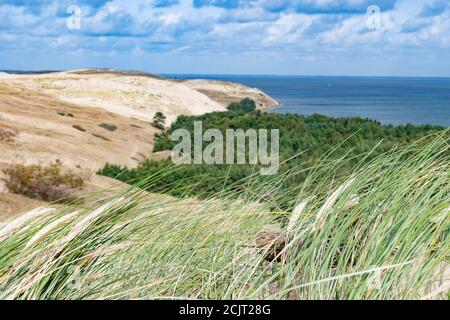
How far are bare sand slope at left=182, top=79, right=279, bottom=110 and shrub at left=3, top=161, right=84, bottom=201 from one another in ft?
287

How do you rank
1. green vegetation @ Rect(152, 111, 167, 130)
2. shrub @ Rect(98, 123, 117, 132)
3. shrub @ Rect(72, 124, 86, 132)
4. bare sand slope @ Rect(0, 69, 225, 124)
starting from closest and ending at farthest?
shrub @ Rect(72, 124, 86, 132), shrub @ Rect(98, 123, 117, 132), green vegetation @ Rect(152, 111, 167, 130), bare sand slope @ Rect(0, 69, 225, 124)

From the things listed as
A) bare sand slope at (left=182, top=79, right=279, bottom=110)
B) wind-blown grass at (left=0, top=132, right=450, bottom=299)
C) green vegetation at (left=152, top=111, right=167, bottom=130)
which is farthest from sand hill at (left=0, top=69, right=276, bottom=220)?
bare sand slope at (left=182, top=79, right=279, bottom=110)

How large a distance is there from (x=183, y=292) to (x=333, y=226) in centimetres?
78

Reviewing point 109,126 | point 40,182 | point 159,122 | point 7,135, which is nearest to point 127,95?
point 159,122

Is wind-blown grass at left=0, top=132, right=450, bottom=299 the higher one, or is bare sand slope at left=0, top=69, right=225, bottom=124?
wind-blown grass at left=0, top=132, right=450, bottom=299

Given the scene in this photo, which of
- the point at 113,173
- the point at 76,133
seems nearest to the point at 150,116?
the point at 76,133

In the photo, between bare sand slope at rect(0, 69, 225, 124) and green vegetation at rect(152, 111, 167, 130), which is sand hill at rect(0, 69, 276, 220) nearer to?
bare sand slope at rect(0, 69, 225, 124)

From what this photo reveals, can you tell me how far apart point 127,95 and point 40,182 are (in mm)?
58213

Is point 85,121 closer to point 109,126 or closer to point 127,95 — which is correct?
point 109,126

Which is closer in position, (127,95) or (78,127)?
(78,127)

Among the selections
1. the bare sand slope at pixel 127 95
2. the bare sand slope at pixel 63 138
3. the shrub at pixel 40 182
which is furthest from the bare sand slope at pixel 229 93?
the shrub at pixel 40 182

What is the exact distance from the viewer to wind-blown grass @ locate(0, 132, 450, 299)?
285cm

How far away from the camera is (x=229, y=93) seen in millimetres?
129500
